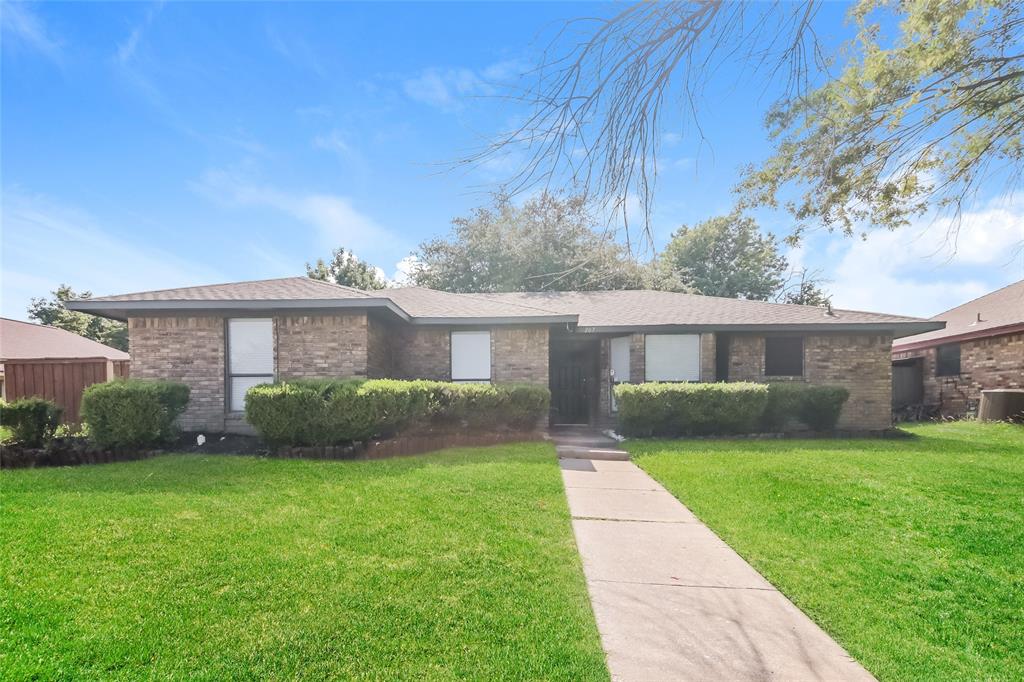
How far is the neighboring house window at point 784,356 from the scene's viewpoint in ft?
39.7

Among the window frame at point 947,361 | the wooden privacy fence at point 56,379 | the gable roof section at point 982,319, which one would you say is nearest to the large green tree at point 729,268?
the gable roof section at point 982,319

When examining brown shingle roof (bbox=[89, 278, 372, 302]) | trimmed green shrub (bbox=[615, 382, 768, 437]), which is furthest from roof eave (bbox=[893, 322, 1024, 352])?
brown shingle roof (bbox=[89, 278, 372, 302])

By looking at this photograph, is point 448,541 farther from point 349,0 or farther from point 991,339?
point 991,339

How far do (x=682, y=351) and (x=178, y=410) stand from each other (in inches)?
449

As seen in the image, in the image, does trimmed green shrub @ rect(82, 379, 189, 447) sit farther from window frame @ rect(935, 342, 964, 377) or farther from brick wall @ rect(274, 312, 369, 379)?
window frame @ rect(935, 342, 964, 377)

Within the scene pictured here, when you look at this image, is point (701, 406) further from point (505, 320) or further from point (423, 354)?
point (423, 354)

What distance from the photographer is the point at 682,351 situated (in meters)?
12.0

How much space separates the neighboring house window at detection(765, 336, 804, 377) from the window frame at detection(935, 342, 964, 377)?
7457 mm

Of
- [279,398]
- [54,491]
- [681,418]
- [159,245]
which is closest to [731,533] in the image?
[681,418]

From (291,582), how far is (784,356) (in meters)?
12.7

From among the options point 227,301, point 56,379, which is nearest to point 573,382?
point 227,301

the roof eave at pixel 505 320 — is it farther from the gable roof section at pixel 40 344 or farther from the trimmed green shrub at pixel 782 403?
the gable roof section at pixel 40 344

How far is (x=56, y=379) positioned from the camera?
404 inches

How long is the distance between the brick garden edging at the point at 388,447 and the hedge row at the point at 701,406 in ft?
10.8
